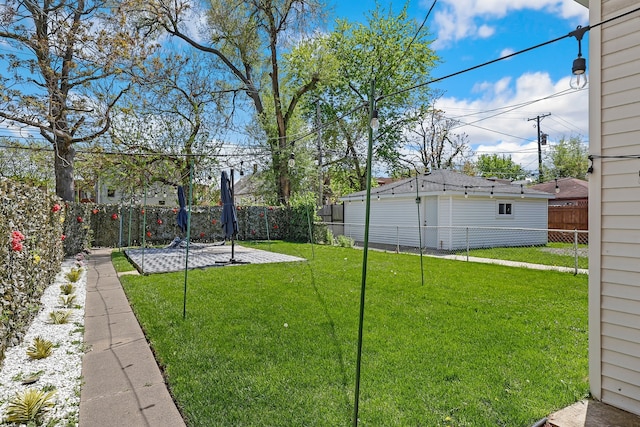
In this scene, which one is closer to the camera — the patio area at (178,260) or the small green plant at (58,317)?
the small green plant at (58,317)

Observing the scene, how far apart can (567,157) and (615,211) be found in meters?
36.5

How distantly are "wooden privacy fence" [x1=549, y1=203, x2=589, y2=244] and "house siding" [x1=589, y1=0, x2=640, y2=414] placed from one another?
14.7 meters

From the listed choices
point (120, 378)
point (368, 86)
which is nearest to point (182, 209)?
point (120, 378)

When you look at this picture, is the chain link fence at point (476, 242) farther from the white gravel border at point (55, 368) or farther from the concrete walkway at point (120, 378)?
the white gravel border at point (55, 368)

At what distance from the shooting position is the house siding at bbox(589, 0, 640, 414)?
2.33m

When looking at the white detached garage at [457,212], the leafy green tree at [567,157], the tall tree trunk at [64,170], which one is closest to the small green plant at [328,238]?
the white detached garage at [457,212]

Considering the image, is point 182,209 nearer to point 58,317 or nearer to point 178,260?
point 178,260

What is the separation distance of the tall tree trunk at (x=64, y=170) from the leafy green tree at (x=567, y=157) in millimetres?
33538

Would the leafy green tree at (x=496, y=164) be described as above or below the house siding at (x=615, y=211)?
Answer: above

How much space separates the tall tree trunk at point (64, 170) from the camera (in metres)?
10.5

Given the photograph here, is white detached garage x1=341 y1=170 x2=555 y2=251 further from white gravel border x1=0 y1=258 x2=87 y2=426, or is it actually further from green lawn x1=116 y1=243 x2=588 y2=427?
white gravel border x1=0 y1=258 x2=87 y2=426

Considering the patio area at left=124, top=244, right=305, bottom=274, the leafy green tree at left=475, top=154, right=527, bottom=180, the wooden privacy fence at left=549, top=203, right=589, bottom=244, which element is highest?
the leafy green tree at left=475, top=154, right=527, bottom=180

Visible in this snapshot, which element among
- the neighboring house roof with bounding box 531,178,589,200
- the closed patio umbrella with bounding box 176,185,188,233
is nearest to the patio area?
the closed patio umbrella with bounding box 176,185,188,233

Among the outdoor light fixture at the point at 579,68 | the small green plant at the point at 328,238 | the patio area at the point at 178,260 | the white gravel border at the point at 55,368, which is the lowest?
the white gravel border at the point at 55,368
